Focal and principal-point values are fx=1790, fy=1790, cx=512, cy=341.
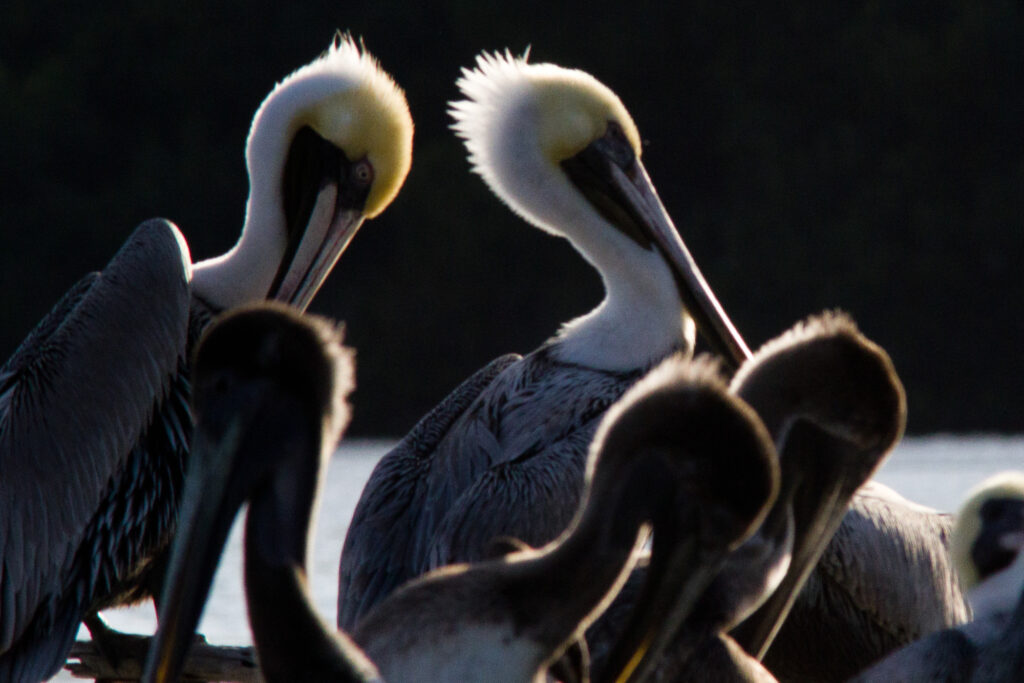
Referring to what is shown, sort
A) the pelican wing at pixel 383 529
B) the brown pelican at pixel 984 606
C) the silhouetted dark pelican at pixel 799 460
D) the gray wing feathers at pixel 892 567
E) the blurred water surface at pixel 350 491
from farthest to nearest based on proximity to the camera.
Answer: the blurred water surface at pixel 350 491
the gray wing feathers at pixel 892 567
the pelican wing at pixel 383 529
the brown pelican at pixel 984 606
the silhouetted dark pelican at pixel 799 460

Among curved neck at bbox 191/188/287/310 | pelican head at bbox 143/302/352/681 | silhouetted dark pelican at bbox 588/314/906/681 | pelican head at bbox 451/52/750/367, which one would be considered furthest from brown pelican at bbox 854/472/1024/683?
curved neck at bbox 191/188/287/310

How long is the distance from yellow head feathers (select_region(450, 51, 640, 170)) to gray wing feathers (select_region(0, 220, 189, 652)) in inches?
33.6

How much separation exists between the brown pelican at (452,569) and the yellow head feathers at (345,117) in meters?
2.42

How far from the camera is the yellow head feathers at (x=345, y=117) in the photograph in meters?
4.72

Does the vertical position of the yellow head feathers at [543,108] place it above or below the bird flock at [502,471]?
above

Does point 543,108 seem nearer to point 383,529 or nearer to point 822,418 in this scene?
point 383,529

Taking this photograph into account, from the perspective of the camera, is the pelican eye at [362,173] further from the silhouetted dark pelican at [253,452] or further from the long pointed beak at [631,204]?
the silhouetted dark pelican at [253,452]

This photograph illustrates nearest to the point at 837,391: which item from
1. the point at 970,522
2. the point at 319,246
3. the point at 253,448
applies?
the point at 253,448

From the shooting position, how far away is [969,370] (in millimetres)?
18938

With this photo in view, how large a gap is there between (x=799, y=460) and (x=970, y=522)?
5.19ft

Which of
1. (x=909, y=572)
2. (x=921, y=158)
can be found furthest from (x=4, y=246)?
(x=909, y=572)

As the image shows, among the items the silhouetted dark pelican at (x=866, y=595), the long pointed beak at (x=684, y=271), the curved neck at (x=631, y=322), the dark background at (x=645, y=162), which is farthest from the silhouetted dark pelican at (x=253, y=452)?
the dark background at (x=645, y=162)

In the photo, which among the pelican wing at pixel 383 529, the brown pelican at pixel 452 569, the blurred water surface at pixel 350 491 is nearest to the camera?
the brown pelican at pixel 452 569

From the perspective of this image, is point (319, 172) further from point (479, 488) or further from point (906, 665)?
point (906, 665)
